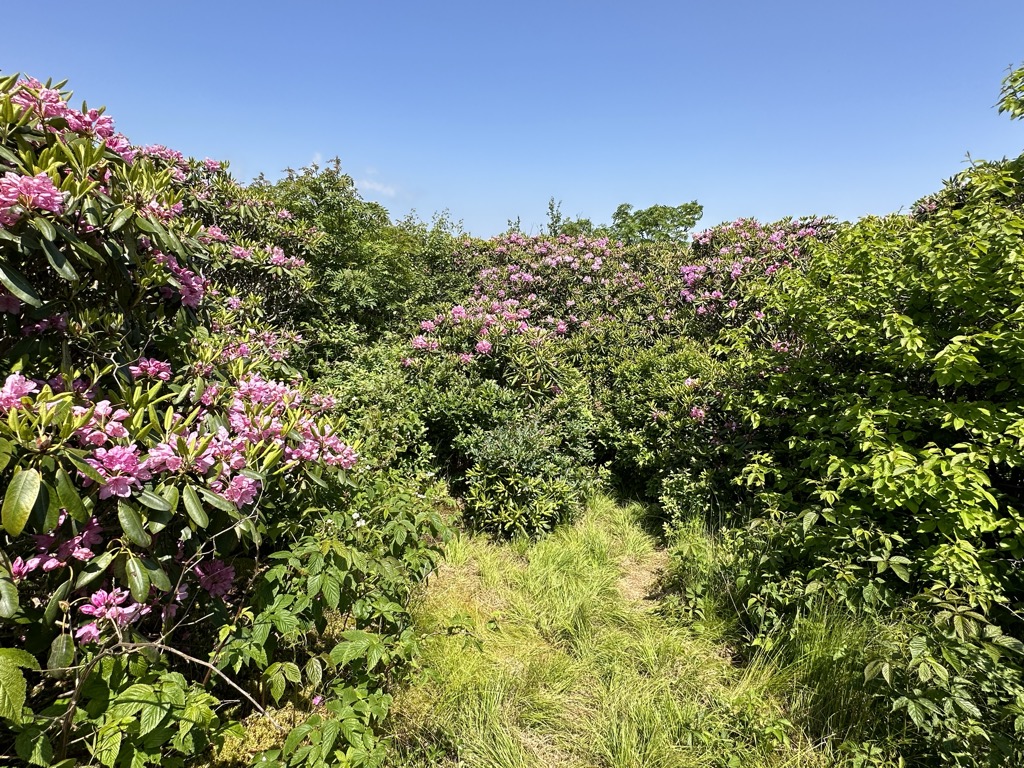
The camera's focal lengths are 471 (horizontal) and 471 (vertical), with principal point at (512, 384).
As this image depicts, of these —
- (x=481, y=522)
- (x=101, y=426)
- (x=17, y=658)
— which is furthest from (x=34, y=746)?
(x=481, y=522)

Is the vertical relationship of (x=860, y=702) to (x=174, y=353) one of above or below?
below

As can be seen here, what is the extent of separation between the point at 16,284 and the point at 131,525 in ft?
2.40

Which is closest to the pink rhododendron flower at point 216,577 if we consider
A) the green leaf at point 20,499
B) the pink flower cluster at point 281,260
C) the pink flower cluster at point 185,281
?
the green leaf at point 20,499

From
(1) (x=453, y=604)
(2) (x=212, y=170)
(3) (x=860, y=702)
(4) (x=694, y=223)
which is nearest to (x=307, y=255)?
(2) (x=212, y=170)

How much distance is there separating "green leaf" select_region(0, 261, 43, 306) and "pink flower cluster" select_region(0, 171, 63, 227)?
122 millimetres

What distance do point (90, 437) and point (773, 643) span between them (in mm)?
2956

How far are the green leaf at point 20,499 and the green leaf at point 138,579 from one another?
32cm

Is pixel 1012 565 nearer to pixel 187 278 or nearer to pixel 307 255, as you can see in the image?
pixel 187 278

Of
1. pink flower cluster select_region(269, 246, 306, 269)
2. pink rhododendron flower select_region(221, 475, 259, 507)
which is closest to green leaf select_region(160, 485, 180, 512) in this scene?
pink rhododendron flower select_region(221, 475, 259, 507)

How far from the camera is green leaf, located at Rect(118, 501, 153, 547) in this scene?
1249 millimetres

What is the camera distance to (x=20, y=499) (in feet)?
3.56

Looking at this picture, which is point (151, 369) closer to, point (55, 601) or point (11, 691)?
point (55, 601)

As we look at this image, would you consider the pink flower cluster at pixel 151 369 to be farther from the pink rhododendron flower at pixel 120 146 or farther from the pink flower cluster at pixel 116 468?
the pink rhododendron flower at pixel 120 146

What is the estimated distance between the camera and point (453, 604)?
2.83m
